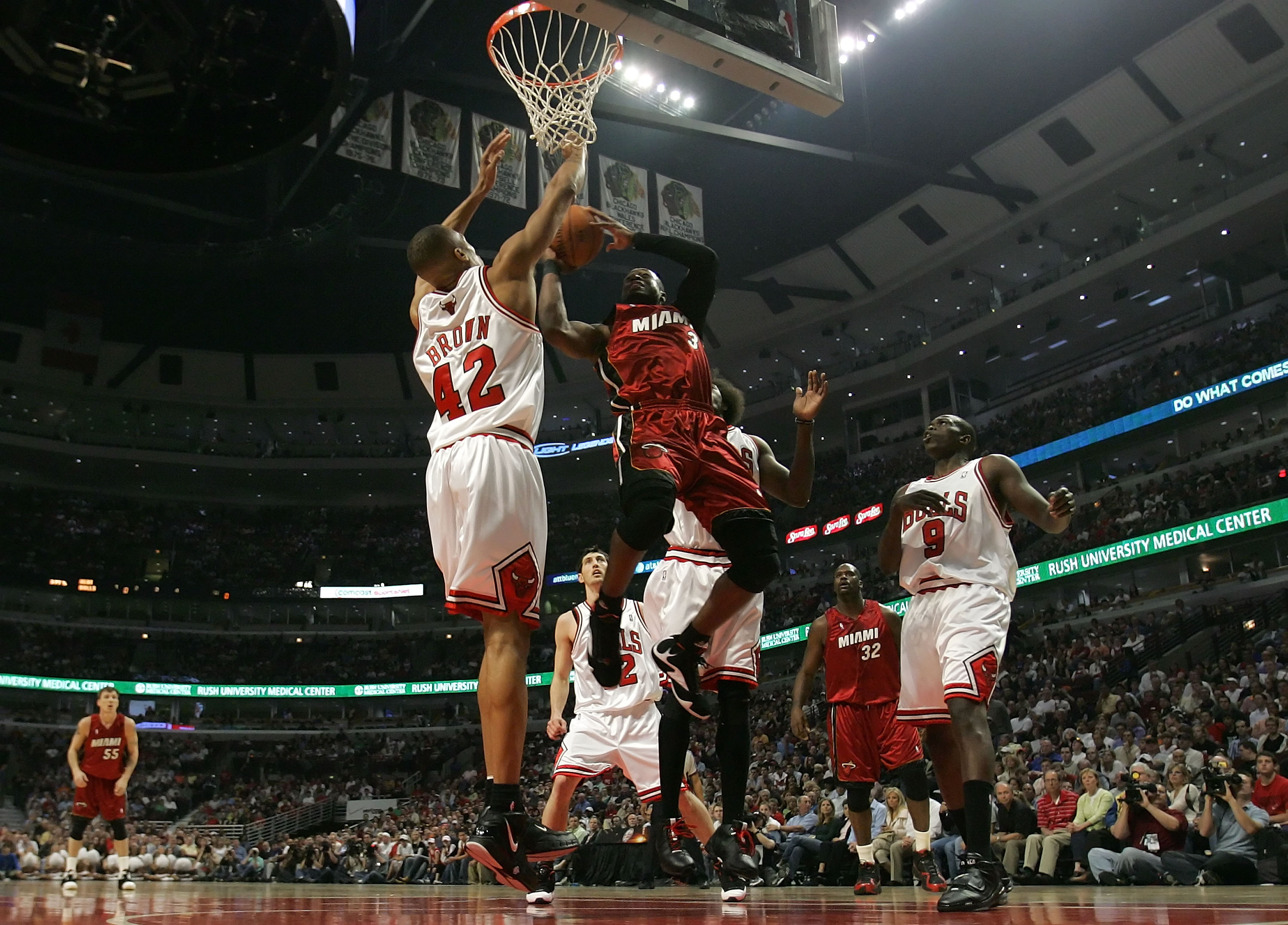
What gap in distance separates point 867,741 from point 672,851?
142 inches

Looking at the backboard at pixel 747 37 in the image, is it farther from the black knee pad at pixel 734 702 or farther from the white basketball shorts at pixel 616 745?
the white basketball shorts at pixel 616 745

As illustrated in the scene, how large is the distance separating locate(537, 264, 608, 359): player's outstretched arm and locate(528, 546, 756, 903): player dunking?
7.38ft

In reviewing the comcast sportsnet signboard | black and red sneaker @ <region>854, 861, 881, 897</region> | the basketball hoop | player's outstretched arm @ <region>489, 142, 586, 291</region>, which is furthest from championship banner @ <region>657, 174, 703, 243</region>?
player's outstretched arm @ <region>489, 142, 586, 291</region>

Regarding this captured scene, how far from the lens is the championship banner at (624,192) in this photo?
65.9ft

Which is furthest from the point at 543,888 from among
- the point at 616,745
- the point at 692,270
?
the point at 616,745

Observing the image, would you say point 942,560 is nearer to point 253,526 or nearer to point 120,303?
point 120,303

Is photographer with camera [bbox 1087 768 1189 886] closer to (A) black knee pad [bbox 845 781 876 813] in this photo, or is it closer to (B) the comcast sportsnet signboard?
(A) black knee pad [bbox 845 781 876 813]

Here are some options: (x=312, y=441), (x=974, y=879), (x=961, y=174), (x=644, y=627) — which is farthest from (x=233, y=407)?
(x=974, y=879)

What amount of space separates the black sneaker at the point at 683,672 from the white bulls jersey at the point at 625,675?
2462 millimetres

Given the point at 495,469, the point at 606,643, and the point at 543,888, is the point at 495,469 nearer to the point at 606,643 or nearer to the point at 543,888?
the point at 606,643

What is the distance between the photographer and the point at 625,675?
7.27 meters

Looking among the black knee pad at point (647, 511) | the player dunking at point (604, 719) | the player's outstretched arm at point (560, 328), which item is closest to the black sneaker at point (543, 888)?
the black knee pad at point (647, 511)

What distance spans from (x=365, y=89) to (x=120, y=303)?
52.2 ft

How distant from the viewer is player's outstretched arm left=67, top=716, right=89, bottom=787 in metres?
9.21
